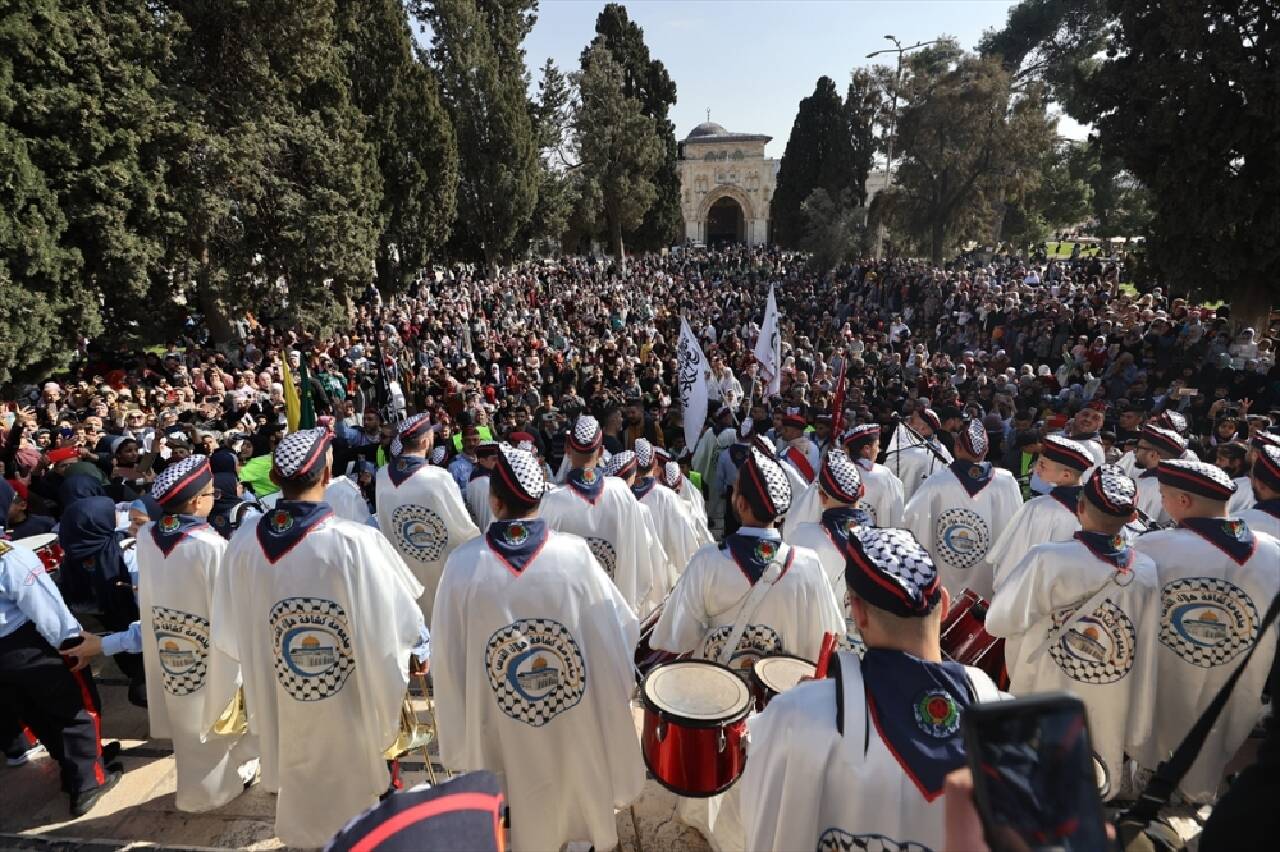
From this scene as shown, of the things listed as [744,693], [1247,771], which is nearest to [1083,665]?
[744,693]

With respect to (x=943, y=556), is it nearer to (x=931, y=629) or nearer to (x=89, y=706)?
(x=931, y=629)

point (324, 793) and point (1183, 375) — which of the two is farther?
point (1183, 375)

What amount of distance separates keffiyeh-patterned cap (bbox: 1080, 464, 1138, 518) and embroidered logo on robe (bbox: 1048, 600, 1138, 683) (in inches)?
20.0

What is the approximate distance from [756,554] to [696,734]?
2.90 feet

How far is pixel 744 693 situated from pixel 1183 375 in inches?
493

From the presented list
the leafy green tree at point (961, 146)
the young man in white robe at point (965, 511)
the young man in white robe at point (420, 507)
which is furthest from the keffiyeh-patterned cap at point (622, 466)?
the leafy green tree at point (961, 146)

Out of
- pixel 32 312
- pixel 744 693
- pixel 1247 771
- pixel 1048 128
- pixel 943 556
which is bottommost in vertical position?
pixel 943 556

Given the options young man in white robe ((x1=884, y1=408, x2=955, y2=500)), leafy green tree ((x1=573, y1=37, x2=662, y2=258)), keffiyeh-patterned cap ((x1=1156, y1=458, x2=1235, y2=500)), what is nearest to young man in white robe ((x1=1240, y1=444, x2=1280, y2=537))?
keffiyeh-patterned cap ((x1=1156, y1=458, x2=1235, y2=500))

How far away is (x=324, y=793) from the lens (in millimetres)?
3631

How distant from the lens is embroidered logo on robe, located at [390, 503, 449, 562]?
572 centimetres

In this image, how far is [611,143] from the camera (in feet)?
130

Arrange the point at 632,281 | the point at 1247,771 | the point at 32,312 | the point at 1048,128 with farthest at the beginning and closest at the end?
the point at 632,281, the point at 1048,128, the point at 32,312, the point at 1247,771

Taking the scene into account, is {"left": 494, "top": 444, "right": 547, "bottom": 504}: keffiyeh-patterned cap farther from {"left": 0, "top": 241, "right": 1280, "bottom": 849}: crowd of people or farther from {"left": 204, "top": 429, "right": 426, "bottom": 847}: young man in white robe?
{"left": 204, "top": 429, "right": 426, "bottom": 847}: young man in white robe

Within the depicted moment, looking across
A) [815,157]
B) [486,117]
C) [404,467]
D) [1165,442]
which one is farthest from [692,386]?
[815,157]
